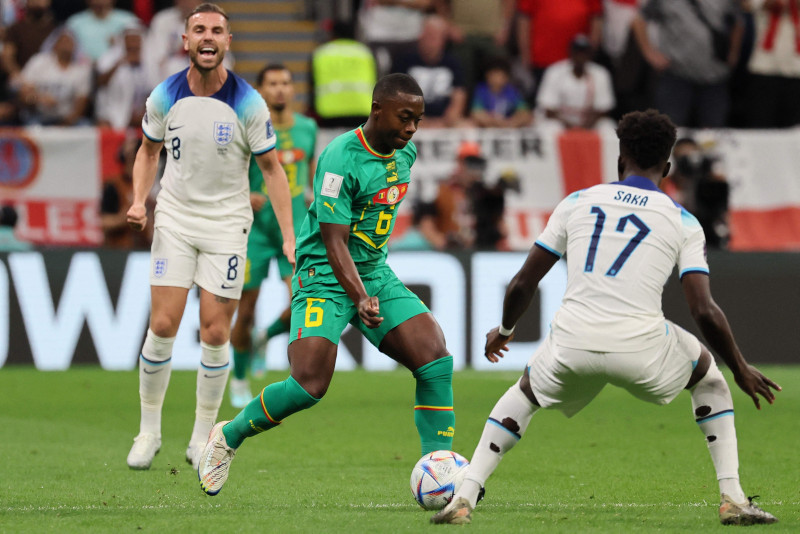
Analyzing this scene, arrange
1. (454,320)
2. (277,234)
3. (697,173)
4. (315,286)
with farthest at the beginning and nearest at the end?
(697,173) < (454,320) < (277,234) < (315,286)

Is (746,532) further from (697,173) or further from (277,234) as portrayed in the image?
(697,173)

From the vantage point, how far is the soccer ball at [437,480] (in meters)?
6.07

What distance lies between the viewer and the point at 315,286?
6391 millimetres

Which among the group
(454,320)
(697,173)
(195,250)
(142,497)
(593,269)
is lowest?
(454,320)

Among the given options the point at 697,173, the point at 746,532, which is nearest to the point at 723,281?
the point at 697,173

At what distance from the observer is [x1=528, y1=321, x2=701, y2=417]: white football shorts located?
5.41 metres

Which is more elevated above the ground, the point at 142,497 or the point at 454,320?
the point at 142,497

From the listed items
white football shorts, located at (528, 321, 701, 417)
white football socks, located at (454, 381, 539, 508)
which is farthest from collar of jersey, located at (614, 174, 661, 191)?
white football socks, located at (454, 381, 539, 508)

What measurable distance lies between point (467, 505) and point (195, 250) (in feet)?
9.52

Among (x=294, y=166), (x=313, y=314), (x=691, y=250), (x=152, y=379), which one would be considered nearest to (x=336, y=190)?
(x=313, y=314)

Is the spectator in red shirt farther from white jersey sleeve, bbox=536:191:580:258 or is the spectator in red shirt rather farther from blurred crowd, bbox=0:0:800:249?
white jersey sleeve, bbox=536:191:580:258

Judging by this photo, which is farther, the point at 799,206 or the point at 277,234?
the point at 799,206

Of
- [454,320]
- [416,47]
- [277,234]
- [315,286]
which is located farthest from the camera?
[416,47]

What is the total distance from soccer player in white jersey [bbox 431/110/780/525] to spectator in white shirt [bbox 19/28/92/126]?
37.9 ft
